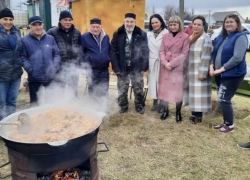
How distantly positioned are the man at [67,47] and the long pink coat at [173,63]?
171 cm

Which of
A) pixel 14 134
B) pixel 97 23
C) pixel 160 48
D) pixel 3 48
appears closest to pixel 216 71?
pixel 160 48

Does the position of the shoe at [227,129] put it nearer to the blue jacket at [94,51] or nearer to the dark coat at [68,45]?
the blue jacket at [94,51]

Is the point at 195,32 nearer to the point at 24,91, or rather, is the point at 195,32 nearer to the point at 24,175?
the point at 24,175

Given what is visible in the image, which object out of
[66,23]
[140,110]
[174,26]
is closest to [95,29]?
[66,23]

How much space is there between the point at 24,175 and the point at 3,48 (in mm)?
2114

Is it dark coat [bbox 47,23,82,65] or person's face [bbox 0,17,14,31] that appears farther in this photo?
dark coat [bbox 47,23,82,65]

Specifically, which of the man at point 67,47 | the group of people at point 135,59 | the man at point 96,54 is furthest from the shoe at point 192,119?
the man at point 67,47

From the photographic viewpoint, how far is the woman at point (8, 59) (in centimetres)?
324

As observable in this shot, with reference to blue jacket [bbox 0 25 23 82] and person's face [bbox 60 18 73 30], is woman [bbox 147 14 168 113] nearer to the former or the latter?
person's face [bbox 60 18 73 30]

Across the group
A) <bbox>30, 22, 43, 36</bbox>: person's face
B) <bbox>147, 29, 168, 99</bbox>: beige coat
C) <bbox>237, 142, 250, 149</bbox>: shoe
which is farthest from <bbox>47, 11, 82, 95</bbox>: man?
<bbox>237, 142, 250, 149</bbox>: shoe

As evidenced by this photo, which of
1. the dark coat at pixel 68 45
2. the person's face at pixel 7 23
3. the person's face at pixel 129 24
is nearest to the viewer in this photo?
the person's face at pixel 7 23

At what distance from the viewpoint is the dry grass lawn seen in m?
2.91

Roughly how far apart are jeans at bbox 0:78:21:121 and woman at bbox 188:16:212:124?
3.13m

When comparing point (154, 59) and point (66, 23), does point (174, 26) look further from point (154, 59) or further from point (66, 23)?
point (66, 23)
